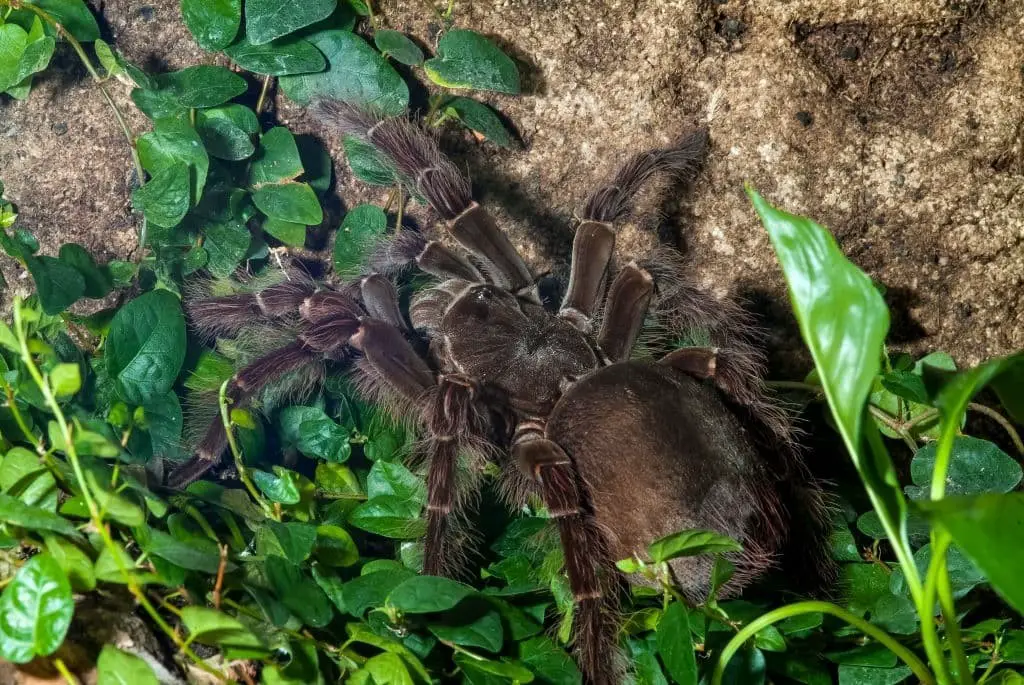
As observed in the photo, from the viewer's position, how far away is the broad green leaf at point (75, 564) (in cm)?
155

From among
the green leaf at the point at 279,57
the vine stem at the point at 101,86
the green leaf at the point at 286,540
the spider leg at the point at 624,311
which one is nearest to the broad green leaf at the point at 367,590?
the green leaf at the point at 286,540

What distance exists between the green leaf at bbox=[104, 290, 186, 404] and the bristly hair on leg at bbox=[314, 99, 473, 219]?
2.57 feet

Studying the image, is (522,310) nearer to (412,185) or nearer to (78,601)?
(412,185)

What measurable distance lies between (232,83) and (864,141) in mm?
1982

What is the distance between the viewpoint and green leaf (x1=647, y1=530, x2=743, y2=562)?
1.71 metres

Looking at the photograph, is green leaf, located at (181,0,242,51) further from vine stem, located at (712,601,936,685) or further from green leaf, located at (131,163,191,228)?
vine stem, located at (712,601,936,685)

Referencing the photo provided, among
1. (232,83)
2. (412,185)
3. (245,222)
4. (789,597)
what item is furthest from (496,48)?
(789,597)

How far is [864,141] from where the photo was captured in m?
2.56

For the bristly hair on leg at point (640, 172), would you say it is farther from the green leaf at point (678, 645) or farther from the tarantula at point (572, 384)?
the green leaf at point (678, 645)

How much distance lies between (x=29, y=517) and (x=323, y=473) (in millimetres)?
920

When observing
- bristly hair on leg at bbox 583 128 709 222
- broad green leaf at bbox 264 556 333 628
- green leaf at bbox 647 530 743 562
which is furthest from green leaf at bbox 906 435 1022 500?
broad green leaf at bbox 264 556 333 628

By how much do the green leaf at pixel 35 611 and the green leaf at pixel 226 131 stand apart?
5.16ft

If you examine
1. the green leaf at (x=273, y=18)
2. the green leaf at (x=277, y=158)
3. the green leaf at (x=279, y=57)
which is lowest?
the green leaf at (x=277, y=158)

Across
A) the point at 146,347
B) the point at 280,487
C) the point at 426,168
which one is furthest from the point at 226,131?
the point at 280,487
